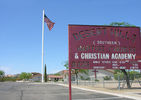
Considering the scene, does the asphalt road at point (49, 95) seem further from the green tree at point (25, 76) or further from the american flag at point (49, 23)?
the green tree at point (25, 76)

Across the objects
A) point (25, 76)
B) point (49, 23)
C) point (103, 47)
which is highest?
point (49, 23)

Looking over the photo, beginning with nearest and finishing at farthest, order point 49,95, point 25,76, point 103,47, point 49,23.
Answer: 1. point 103,47
2. point 49,95
3. point 49,23
4. point 25,76

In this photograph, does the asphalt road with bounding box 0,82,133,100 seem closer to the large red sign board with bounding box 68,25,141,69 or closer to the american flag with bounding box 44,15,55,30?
the large red sign board with bounding box 68,25,141,69

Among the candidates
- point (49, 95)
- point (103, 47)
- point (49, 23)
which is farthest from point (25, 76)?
point (103, 47)

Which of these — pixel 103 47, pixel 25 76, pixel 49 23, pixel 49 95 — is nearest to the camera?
pixel 103 47

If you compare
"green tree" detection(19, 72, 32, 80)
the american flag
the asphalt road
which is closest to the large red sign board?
the asphalt road

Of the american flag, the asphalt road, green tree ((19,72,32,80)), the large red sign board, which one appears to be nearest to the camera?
the large red sign board

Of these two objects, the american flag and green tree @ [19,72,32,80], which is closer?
the american flag

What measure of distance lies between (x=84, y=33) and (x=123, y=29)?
213cm

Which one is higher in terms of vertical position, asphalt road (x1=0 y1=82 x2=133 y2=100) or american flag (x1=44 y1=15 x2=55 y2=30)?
american flag (x1=44 y1=15 x2=55 y2=30)

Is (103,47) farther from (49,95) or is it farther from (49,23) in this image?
(49,23)

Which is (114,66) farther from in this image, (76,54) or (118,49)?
(76,54)

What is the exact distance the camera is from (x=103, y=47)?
9.20 meters

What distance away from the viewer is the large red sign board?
8.77m
